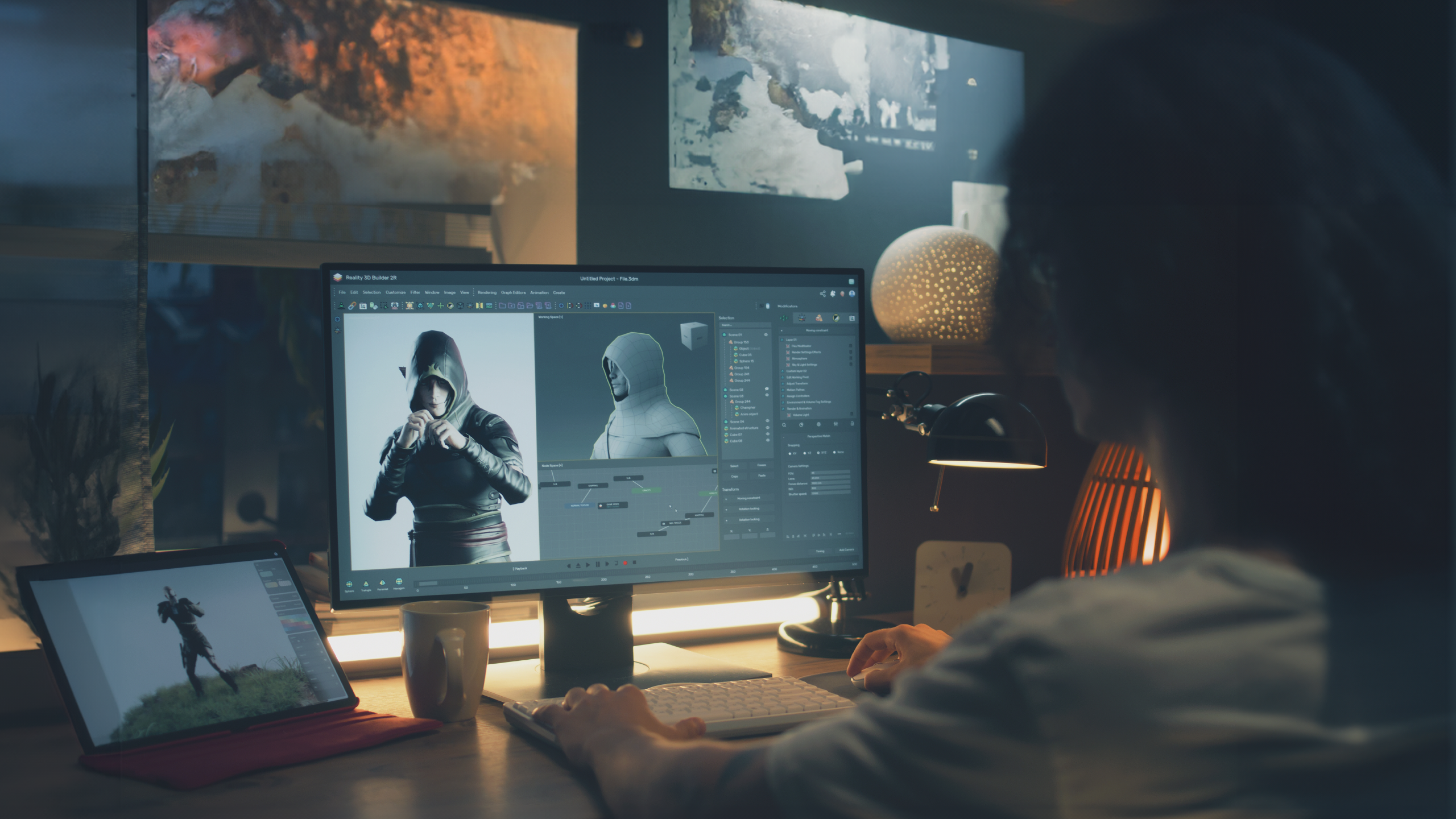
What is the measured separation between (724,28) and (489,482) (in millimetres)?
846

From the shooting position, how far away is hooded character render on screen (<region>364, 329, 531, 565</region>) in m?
1.12

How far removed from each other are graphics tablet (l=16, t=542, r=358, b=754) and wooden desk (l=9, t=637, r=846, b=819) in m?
0.07

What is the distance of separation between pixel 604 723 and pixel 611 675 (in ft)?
0.98

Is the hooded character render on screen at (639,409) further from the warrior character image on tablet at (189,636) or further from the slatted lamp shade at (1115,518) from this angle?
the slatted lamp shade at (1115,518)

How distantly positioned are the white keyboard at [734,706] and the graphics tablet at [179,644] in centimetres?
22

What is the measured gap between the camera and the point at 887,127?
66.5 inches

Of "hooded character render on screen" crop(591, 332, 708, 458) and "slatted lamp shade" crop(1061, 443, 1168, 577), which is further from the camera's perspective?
"slatted lamp shade" crop(1061, 443, 1168, 577)

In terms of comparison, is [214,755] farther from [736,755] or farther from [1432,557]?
[1432,557]


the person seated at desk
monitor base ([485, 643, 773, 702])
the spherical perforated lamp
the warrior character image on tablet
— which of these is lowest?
monitor base ([485, 643, 773, 702])

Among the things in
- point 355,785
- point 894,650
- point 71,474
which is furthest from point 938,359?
point 71,474

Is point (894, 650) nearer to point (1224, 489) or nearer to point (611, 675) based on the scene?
point (611, 675)

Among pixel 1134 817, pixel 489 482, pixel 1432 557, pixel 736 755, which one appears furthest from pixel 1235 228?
pixel 489 482

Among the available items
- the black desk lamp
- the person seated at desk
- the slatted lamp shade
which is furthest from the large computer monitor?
the person seated at desk

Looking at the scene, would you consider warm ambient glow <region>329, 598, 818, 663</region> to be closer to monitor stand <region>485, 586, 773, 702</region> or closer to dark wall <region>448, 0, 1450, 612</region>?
monitor stand <region>485, 586, 773, 702</region>
